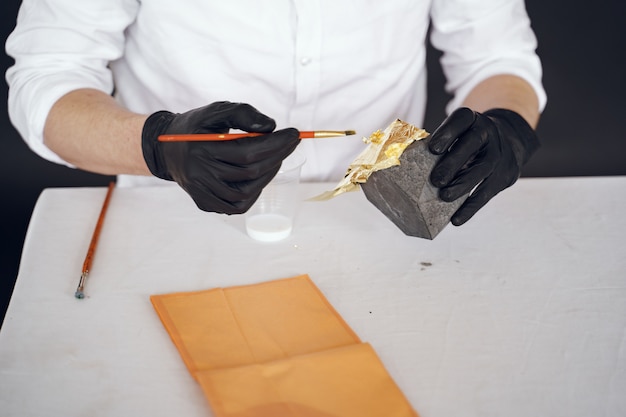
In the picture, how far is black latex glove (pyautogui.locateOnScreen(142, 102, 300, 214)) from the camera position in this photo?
94 centimetres

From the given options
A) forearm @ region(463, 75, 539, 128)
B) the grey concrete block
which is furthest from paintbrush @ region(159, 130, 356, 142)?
forearm @ region(463, 75, 539, 128)

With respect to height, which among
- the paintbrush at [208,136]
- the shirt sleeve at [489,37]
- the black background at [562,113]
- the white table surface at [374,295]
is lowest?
the black background at [562,113]

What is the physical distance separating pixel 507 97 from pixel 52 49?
3.24 feet

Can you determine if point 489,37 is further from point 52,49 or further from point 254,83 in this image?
point 52,49

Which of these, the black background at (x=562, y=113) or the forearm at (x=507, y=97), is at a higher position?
the forearm at (x=507, y=97)

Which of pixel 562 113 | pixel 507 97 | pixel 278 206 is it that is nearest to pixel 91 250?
pixel 278 206

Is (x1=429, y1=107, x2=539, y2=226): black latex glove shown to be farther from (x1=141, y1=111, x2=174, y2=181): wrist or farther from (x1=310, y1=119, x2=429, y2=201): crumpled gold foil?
(x1=141, y1=111, x2=174, y2=181): wrist

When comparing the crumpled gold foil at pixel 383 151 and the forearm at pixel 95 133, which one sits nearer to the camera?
the crumpled gold foil at pixel 383 151

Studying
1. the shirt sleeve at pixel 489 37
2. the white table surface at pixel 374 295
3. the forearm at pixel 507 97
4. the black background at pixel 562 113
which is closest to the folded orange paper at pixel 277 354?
the white table surface at pixel 374 295

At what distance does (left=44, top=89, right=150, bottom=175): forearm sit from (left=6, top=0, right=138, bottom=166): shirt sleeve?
0.03 meters

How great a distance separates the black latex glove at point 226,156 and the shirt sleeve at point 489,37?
715mm

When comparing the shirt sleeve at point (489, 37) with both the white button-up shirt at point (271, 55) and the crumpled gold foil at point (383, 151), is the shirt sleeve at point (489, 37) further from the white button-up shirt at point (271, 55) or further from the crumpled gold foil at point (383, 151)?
the crumpled gold foil at point (383, 151)

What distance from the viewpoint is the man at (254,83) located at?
100 cm

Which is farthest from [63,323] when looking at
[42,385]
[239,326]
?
[239,326]
